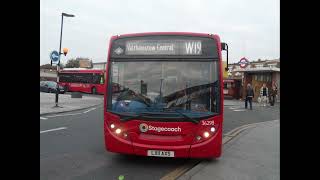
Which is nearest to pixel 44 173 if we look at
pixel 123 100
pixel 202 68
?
pixel 123 100

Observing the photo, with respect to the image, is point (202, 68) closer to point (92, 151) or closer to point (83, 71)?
point (92, 151)

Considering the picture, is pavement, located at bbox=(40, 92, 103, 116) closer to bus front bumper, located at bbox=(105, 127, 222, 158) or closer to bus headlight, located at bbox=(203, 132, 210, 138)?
bus front bumper, located at bbox=(105, 127, 222, 158)

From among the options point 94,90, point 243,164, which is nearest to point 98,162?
point 243,164

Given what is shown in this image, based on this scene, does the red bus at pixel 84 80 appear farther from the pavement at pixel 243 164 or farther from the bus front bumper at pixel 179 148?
the bus front bumper at pixel 179 148

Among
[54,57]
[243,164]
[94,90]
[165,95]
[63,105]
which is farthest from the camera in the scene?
[94,90]

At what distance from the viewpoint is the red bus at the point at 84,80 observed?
39844 mm

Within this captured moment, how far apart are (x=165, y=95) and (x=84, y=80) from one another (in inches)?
1414

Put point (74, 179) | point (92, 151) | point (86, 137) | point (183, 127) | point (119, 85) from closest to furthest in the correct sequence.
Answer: point (74, 179) → point (183, 127) → point (119, 85) → point (92, 151) → point (86, 137)

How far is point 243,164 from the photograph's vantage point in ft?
22.4

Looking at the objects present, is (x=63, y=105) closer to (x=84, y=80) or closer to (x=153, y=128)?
(x=153, y=128)

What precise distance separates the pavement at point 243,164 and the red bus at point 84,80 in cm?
3102

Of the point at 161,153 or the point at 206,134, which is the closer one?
the point at 161,153
